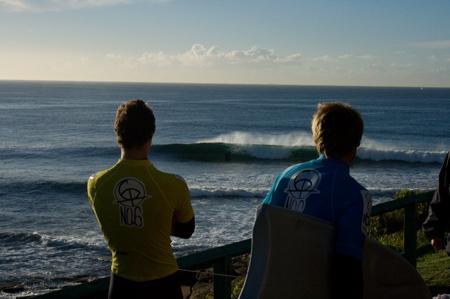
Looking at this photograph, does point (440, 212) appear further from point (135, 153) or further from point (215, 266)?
point (135, 153)

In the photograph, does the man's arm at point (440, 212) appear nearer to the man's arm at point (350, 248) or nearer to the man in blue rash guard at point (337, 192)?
the man in blue rash guard at point (337, 192)

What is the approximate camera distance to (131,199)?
9.05 ft

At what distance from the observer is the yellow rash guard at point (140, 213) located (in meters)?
2.75

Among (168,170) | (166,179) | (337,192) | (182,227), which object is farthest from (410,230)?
(168,170)

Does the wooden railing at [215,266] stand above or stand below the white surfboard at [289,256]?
below

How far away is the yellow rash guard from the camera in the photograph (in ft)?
9.03

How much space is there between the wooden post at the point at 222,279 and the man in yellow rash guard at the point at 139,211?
0.52m

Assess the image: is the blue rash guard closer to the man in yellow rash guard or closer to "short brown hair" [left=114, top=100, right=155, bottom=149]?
the man in yellow rash guard

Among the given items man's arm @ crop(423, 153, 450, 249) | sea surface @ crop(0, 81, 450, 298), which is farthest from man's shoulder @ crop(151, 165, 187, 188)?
sea surface @ crop(0, 81, 450, 298)

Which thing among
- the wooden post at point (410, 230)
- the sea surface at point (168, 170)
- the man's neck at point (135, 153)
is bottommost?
the sea surface at point (168, 170)

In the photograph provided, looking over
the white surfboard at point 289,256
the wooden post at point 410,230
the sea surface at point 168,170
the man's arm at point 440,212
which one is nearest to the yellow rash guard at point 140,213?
the white surfboard at point 289,256

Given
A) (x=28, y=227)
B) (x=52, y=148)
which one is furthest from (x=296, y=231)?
(x=52, y=148)

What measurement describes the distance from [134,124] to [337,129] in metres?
0.88

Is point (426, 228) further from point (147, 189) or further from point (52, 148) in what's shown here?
point (52, 148)
